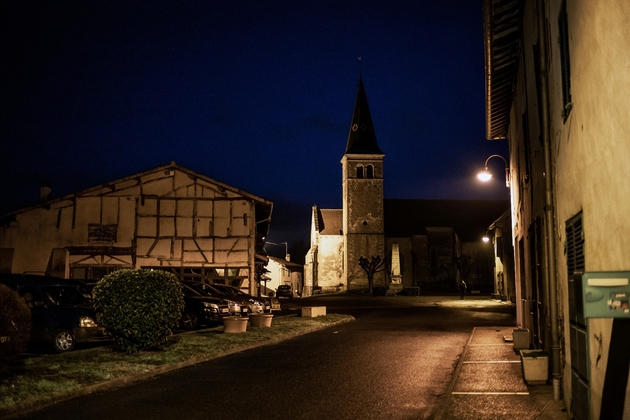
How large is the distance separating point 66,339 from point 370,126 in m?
65.4

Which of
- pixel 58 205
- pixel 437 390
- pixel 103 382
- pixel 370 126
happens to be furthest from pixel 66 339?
pixel 370 126

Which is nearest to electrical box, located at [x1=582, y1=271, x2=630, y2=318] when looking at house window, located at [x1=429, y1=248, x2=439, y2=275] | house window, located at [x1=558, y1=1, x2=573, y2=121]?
house window, located at [x1=558, y1=1, x2=573, y2=121]

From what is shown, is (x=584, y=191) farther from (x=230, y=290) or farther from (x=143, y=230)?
(x=143, y=230)

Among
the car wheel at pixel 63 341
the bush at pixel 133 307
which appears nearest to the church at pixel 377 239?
the car wheel at pixel 63 341

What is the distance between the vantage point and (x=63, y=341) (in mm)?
14828

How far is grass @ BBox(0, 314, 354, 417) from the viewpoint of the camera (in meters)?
9.11

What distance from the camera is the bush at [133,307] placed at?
1330 cm

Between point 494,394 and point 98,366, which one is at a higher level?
point 98,366

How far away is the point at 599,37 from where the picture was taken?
5168 mm

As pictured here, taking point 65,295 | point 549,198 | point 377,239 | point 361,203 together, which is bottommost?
point 65,295

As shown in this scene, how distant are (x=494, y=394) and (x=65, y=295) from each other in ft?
37.0

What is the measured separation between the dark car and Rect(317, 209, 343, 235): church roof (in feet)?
Answer: 201

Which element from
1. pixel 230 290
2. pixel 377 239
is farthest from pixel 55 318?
pixel 377 239

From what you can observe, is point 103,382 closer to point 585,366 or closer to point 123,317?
point 123,317
